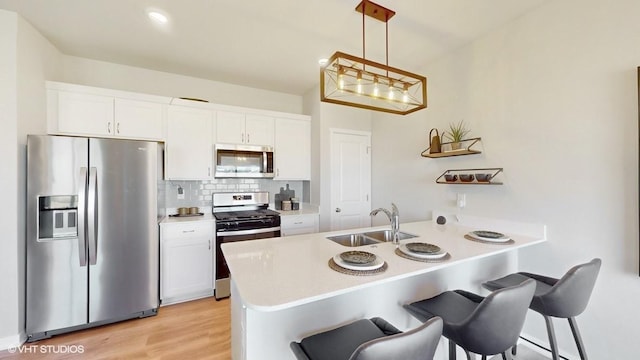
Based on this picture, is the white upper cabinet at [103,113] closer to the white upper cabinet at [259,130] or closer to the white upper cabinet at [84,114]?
the white upper cabinet at [84,114]

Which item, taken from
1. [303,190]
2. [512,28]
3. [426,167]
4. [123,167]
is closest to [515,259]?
[426,167]

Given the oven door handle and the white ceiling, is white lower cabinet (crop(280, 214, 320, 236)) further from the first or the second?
the white ceiling

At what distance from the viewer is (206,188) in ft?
11.0

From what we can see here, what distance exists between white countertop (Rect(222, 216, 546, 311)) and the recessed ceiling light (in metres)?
1.95

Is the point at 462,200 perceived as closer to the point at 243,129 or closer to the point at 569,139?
the point at 569,139

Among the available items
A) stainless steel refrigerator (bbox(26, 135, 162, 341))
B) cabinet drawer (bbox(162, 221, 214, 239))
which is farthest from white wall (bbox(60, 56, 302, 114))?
cabinet drawer (bbox(162, 221, 214, 239))

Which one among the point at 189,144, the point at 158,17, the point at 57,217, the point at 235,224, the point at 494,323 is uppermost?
the point at 158,17

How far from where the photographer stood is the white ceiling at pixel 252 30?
1963mm

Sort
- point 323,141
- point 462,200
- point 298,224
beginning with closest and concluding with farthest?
1. point 462,200
2. point 298,224
3. point 323,141

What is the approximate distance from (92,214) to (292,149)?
2.24m

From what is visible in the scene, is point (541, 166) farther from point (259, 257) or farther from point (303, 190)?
point (303, 190)

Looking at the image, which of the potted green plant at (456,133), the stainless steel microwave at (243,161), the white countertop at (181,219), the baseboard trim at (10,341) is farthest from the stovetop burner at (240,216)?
the potted green plant at (456,133)

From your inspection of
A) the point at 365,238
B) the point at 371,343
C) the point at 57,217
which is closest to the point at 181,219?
the point at 57,217

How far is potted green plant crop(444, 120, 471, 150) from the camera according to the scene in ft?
8.13
